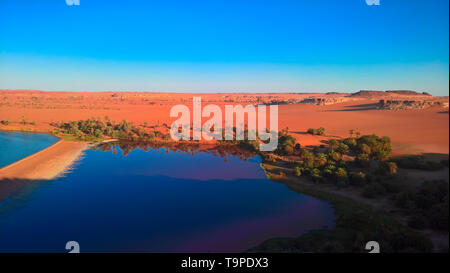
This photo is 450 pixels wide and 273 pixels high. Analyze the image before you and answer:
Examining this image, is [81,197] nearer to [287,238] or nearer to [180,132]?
[287,238]

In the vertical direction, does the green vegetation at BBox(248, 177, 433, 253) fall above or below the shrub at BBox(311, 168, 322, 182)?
below

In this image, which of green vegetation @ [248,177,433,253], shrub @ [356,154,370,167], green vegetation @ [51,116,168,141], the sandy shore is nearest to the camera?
green vegetation @ [248,177,433,253]

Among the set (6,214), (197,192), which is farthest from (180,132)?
(6,214)

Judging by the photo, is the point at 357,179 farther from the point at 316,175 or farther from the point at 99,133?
the point at 99,133

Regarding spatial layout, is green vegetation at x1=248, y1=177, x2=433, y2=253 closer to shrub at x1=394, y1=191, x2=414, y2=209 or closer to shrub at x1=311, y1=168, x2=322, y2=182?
shrub at x1=394, y1=191, x2=414, y2=209

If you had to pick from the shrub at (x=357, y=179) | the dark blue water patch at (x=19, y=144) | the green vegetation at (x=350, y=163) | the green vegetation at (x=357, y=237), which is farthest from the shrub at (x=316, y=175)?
the dark blue water patch at (x=19, y=144)

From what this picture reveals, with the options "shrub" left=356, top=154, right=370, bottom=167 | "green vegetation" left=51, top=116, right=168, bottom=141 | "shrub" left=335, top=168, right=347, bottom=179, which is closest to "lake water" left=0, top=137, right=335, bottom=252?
"shrub" left=335, top=168, right=347, bottom=179

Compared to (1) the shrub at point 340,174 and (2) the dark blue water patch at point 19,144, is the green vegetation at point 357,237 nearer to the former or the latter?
(1) the shrub at point 340,174
